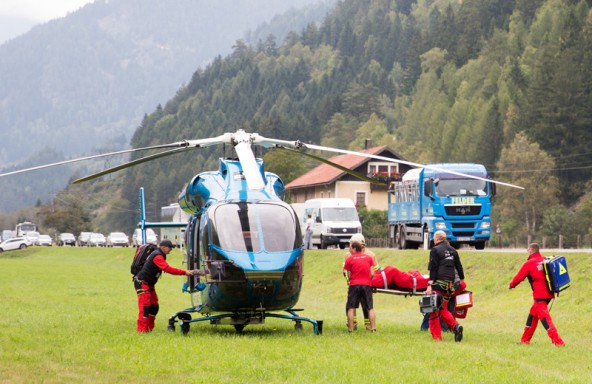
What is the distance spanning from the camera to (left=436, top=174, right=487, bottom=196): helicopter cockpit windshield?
134 ft

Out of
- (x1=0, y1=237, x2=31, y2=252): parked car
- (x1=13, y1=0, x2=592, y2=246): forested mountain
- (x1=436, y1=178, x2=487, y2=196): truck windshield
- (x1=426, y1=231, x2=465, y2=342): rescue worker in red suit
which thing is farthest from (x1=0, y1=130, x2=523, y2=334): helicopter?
(x1=0, y1=237, x2=31, y2=252): parked car

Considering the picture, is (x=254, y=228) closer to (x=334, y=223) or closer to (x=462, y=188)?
(x=462, y=188)

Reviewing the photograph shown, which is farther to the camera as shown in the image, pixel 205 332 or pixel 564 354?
pixel 205 332

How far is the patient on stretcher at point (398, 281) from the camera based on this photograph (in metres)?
20.5

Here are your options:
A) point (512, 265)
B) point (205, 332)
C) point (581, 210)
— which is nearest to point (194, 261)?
point (205, 332)

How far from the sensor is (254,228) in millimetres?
19047

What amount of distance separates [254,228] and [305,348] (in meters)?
3.06

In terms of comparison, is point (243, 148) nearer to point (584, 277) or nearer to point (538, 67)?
point (584, 277)

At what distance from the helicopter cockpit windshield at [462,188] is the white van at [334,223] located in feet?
47.8

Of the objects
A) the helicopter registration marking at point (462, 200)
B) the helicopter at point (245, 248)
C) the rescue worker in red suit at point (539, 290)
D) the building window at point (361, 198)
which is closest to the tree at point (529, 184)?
the building window at point (361, 198)

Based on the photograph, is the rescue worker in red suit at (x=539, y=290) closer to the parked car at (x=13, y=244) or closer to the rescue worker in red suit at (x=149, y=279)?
the rescue worker in red suit at (x=149, y=279)

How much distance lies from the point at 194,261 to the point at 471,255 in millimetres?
16562

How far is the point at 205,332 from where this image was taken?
20359mm

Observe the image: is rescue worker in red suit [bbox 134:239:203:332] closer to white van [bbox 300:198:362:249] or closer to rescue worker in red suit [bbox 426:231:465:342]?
rescue worker in red suit [bbox 426:231:465:342]
